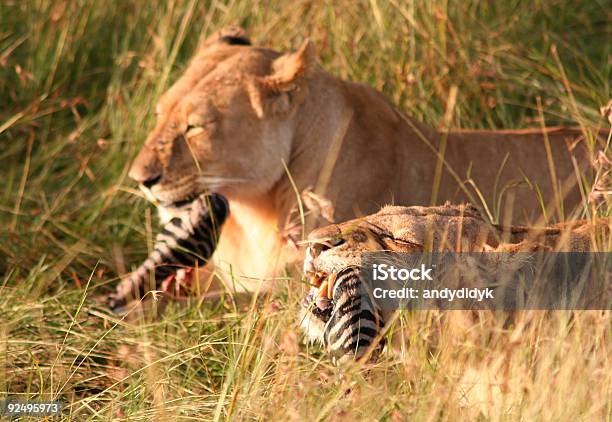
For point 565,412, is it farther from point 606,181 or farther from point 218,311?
point 218,311

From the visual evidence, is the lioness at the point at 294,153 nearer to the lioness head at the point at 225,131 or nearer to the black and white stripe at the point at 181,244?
the lioness head at the point at 225,131

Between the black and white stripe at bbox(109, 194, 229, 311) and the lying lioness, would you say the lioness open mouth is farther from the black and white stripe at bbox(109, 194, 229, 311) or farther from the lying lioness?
the black and white stripe at bbox(109, 194, 229, 311)

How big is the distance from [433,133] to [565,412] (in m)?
2.20

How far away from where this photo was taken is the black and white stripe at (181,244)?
3.80m

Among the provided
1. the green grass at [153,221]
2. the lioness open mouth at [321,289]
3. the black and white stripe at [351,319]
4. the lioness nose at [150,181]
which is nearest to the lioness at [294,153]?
the lioness nose at [150,181]

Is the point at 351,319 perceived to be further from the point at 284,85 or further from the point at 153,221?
the point at 153,221

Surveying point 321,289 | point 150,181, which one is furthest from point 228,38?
point 321,289

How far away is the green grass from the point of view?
8.17 feet

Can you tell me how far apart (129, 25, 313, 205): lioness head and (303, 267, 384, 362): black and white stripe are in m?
1.42

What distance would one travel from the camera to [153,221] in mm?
4750

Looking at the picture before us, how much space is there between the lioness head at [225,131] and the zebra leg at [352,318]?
1.44 m

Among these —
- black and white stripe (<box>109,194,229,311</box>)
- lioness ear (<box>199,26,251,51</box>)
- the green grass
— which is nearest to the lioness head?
black and white stripe (<box>109,194,229,311</box>)

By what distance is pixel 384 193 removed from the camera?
414 cm

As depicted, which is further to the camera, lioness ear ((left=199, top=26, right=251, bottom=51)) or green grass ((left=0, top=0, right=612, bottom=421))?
lioness ear ((left=199, top=26, right=251, bottom=51))
